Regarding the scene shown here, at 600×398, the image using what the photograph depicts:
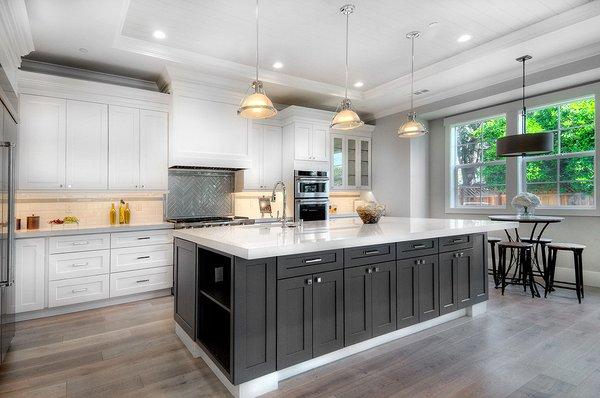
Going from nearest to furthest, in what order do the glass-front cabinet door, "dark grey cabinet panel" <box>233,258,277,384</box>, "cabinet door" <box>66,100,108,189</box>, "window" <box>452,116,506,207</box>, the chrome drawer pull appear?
"dark grey cabinet panel" <box>233,258,277,384</box>
the chrome drawer pull
"cabinet door" <box>66,100,108,189</box>
"window" <box>452,116,506,207</box>
the glass-front cabinet door

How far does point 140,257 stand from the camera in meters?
4.17

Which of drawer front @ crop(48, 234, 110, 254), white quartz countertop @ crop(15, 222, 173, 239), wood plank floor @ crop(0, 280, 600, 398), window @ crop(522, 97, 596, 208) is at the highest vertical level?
window @ crop(522, 97, 596, 208)

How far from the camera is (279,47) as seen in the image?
4.10m

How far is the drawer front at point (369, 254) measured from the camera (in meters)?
2.54

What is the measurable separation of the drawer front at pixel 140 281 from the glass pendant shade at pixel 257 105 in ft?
8.35

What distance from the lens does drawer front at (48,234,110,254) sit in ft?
12.1

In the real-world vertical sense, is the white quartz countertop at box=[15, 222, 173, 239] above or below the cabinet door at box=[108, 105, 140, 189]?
below

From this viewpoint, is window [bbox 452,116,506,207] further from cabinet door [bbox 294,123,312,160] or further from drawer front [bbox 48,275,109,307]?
drawer front [bbox 48,275,109,307]

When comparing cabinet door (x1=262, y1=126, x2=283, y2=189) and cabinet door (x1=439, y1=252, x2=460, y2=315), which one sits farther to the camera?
cabinet door (x1=262, y1=126, x2=283, y2=189)

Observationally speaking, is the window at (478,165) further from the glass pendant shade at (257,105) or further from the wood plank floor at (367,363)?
the glass pendant shade at (257,105)

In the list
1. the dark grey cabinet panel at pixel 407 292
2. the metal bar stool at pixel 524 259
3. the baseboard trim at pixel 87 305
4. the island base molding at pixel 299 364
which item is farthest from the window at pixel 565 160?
the baseboard trim at pixel 87 305

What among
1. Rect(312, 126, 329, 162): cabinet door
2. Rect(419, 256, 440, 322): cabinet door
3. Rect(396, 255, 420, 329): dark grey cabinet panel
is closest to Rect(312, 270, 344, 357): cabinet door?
Rect(396, 255, 420, 329): dark grey cabinet panel

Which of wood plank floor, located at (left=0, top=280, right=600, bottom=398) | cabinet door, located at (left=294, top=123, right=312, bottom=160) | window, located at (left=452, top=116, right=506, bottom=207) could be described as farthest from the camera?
cabinet door, located at (left=294, top=123, right=312, bottom=160)

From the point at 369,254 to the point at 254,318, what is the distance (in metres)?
1.04
